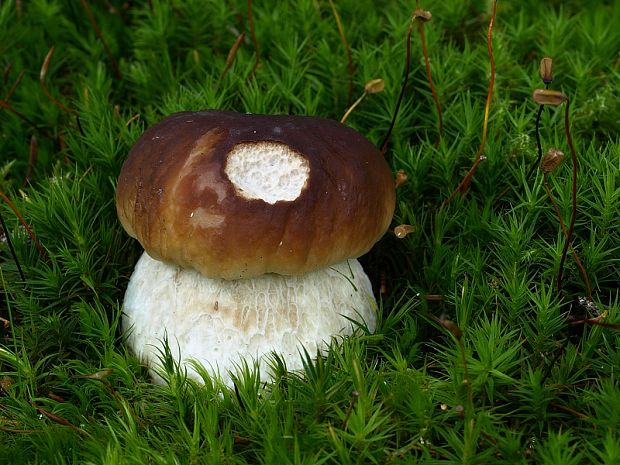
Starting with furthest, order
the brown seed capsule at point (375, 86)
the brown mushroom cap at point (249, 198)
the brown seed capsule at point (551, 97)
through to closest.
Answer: the brown seed capsule at point (375, 86) < the brown mushroom cap at point (249, 198) < the brown seed capsule at point (551, 97)

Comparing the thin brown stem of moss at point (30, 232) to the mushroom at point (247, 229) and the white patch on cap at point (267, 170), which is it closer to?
the mushroom at point (247, 229)

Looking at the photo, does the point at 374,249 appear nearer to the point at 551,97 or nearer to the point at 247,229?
the point at 247,229

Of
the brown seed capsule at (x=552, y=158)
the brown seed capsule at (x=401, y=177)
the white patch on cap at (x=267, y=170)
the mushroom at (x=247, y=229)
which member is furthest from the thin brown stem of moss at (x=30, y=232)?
the brown seed capsule at (x=552, y=158)

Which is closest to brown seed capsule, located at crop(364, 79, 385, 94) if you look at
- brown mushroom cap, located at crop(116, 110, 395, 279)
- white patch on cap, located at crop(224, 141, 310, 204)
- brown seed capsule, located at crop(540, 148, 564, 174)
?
brown mushroom cap, located at crop(116, 110, 395, 279)

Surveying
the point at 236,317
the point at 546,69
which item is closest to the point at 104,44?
the point at 236,317

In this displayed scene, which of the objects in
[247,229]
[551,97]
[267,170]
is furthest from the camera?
[267,170]

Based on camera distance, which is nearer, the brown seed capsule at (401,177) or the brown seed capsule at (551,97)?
the brown seed capsule at (551,97)

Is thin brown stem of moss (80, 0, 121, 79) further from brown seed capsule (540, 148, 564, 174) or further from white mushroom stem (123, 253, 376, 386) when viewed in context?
brown seed capsule (540, 148, 564, 174)
